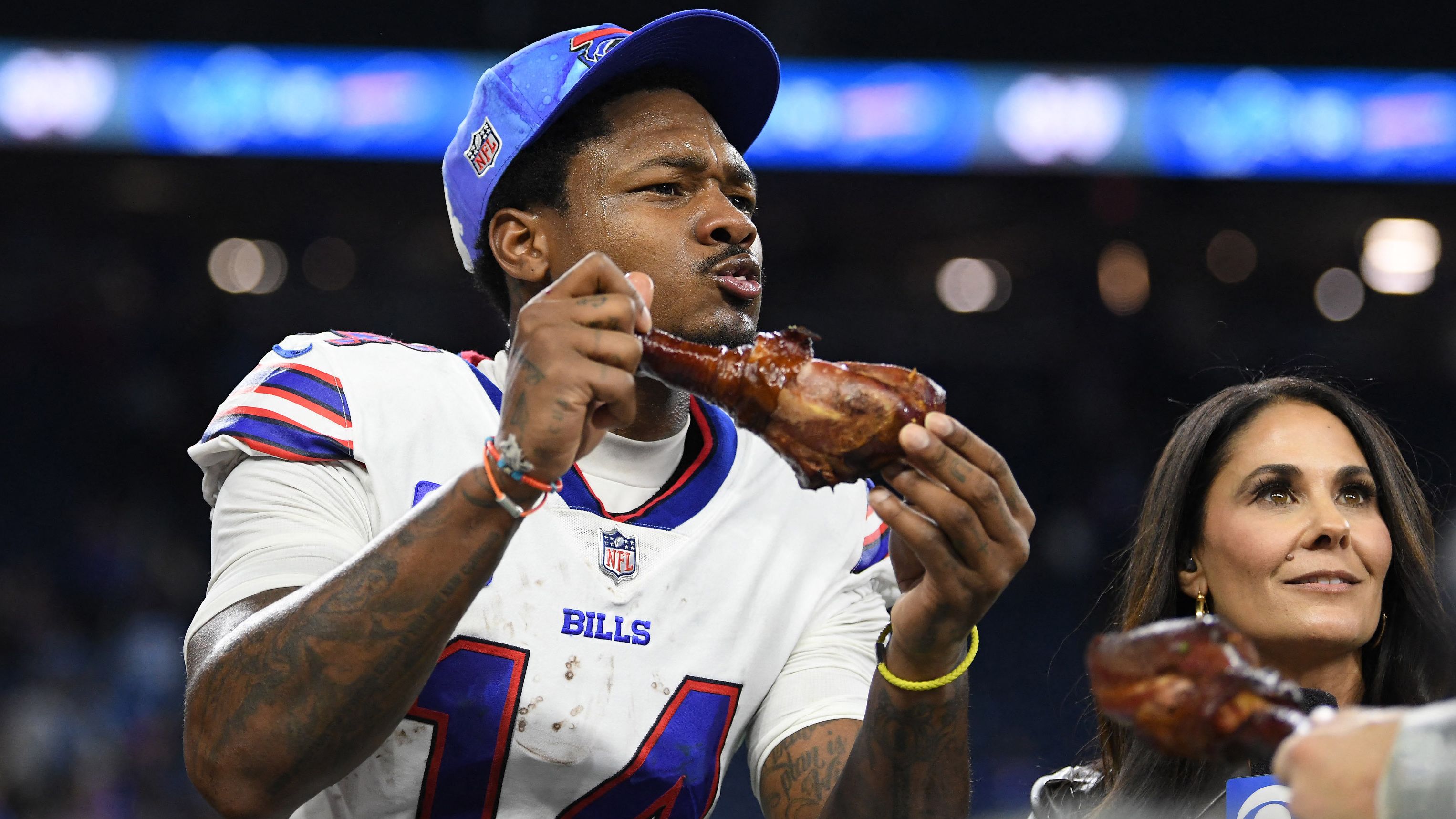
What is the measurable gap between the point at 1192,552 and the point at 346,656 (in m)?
1.76

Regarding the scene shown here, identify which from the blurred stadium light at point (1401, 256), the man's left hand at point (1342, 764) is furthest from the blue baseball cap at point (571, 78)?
the blurred stadium light at point (1401, 256)

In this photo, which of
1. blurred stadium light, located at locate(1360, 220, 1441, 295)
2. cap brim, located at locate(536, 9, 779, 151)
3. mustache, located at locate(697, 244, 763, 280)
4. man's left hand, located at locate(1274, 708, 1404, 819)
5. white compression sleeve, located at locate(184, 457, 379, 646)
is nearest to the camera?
man's left hand, located at locate(1274, 708, 1404, 819)

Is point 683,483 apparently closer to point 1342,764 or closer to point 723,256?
point 723,256

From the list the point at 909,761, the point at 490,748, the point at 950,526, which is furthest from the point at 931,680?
the point at 490,748

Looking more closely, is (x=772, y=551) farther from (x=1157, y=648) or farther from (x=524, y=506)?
(x=1157, y=648)

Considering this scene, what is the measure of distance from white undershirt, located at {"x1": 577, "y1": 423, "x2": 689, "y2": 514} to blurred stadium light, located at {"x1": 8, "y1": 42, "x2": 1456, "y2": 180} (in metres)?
7.84

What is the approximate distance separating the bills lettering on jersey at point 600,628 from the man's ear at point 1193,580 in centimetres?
115

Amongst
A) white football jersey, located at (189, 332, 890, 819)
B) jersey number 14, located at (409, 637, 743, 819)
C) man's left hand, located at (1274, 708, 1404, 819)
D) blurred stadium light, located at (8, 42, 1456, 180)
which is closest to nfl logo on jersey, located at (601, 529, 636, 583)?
white football jersey, located at (189, 332, 890, 819)

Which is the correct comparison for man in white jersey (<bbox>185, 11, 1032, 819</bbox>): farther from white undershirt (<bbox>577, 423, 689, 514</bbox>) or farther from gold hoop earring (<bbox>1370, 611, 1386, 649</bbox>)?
gold hoop earring (<bbox>1370, 611, 1386, 649</bbox>)

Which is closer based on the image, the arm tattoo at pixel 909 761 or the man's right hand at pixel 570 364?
the man's right hand at pixel 570 364

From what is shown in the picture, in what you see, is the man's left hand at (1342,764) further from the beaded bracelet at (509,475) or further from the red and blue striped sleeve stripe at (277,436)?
the red and blue striped sleeve stripe at (277,436)

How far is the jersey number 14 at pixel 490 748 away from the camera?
2127mm

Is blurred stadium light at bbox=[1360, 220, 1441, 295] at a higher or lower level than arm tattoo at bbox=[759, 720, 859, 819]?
higher

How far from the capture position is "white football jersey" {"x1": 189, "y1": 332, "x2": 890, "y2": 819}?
2137 mm
